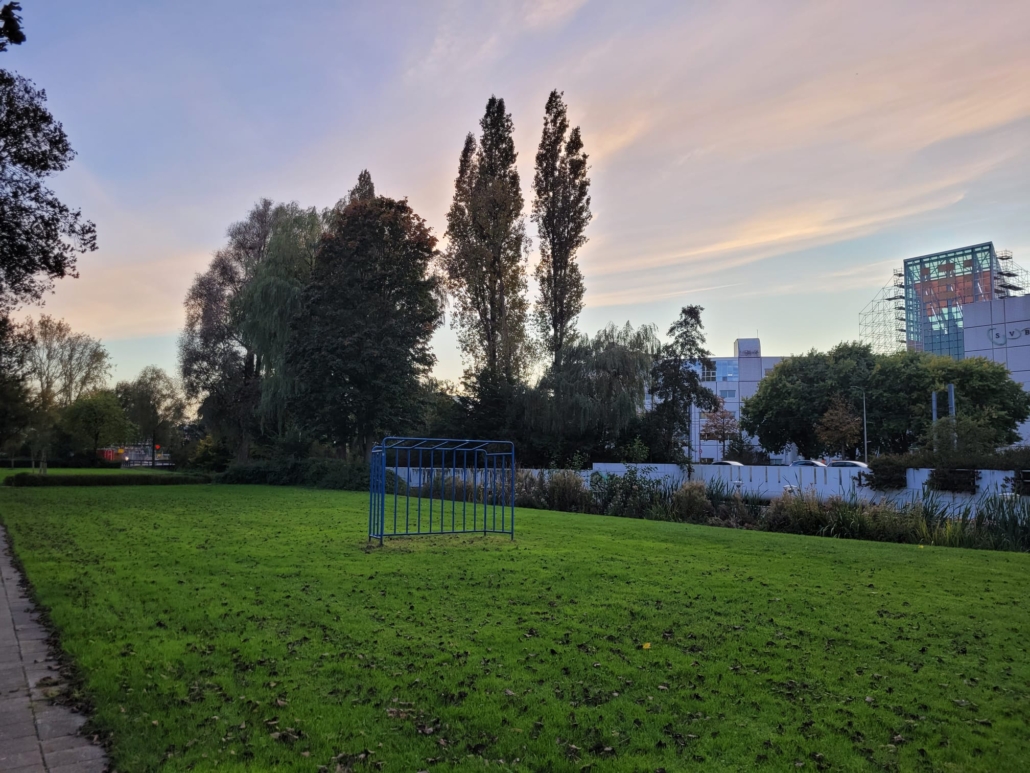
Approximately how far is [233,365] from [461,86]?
87.2ft

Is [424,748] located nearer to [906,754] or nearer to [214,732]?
[214,732]

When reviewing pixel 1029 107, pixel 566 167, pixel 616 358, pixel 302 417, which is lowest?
pixel 302 417

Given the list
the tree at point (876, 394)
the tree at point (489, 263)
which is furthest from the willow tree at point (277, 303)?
the tree at point (876, 394)

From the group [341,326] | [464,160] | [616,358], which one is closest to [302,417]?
[341,326]

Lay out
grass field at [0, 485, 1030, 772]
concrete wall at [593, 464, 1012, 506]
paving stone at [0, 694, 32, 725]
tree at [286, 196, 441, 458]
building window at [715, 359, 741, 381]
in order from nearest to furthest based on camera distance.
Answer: grass field at [0, 485, 1030, 772], paving stone at [0, 694, 32, 725], concrete wall at [593, 464, 1012, 506], tree at [286, 196, 441, 458], building window at [715, 359, 741, 381]

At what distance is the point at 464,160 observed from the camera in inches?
1452

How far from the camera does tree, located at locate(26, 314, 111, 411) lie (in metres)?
47.0

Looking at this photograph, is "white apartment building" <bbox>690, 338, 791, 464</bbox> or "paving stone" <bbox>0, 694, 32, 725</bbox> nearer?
"paving stone" <bbox>0, 694, 32, 725</bbox>

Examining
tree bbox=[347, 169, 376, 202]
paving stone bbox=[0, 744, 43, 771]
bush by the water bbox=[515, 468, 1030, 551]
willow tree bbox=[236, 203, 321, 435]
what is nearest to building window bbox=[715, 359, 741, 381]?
tree bbox=[347, 169, 376, 202]

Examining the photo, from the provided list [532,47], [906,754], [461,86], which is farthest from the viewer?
[461,86]

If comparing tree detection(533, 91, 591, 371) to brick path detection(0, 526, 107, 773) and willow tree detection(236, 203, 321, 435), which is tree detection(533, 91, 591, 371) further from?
brick path detection(0, 526, 107, 773)

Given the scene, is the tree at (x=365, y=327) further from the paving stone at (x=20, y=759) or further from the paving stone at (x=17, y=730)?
the paving stone at (x=20, y=759)

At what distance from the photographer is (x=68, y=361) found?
48.8 metres

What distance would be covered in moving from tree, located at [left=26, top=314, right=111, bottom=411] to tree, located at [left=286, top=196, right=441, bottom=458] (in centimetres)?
2703
